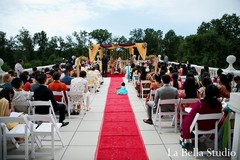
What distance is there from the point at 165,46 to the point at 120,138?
168ft

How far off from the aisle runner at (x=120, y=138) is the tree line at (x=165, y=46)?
27911mm

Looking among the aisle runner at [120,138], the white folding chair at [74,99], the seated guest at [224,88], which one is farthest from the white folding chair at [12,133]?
the seated guest at [224,88]

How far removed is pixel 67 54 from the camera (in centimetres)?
4516

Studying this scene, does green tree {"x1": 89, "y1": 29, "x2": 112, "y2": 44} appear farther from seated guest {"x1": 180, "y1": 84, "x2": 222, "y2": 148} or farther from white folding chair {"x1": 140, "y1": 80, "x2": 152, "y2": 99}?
seated guest {"x1": 180, "y1": 84, "x2": 222, "y2": 148}

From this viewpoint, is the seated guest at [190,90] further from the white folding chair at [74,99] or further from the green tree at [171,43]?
the green tree at [171,43]

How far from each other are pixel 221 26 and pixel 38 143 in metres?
43.3

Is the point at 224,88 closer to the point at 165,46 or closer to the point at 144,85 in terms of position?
the point at 144,85

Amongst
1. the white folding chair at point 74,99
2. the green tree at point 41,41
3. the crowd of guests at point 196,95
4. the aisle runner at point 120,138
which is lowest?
the aisle runner at point 120,138

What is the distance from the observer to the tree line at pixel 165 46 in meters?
37.3

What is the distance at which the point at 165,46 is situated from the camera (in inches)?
2143

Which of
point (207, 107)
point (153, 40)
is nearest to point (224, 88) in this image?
point (207, 107)

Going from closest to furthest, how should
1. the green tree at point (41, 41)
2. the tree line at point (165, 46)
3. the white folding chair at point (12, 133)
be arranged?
the white folding chair at point (12, 133)
the tree line at point (165, 46)
the green tree at point (41, 41)

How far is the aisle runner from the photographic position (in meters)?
4.13

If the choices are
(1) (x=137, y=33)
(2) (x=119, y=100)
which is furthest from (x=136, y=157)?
(1) (x=137, y=33)
